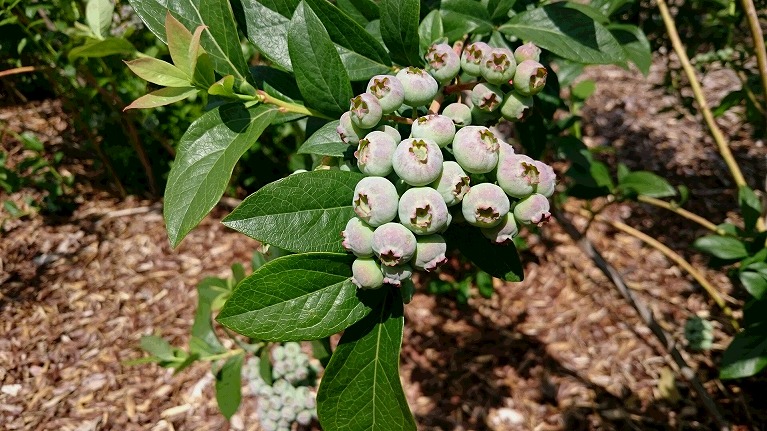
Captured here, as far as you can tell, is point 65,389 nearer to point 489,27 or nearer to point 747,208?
point 489,27

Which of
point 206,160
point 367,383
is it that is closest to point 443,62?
point 206,160

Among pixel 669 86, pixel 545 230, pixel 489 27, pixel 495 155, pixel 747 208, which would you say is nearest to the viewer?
pixel 495 155

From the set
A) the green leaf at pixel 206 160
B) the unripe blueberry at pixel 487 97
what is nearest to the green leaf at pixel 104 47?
the green leaf at pixel 206 160

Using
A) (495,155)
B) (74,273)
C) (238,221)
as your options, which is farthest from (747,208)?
(74,273)

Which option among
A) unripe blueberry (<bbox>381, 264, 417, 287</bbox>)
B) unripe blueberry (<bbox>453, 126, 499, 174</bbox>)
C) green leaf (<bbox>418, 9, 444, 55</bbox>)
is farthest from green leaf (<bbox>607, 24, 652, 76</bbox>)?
unripe blueberry (<bbox>381, 264, 417, 287</bbox>)

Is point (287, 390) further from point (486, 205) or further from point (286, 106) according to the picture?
point (486, 205)

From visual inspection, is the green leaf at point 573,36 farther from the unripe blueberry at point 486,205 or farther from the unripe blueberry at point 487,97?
the unripe blueberry at point 486,205

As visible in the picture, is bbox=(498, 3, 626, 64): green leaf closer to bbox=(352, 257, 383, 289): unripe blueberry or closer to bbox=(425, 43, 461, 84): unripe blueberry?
bbox=(425, 43, 461, 84): unripe blueberry
